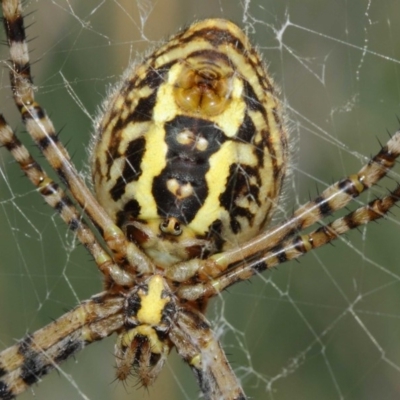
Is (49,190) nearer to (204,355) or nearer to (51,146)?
(51,146)

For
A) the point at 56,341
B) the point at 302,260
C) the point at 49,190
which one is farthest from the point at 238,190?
the point at 302,260

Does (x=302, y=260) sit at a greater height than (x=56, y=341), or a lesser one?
greater

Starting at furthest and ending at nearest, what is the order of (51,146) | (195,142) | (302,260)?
(302,260)
(51,146)
(195,142)

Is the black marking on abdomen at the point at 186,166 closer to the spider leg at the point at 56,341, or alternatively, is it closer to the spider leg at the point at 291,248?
the spider leg at the point at 291,248

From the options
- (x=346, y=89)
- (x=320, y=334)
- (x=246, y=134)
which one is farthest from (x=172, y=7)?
(x=320, y=334)

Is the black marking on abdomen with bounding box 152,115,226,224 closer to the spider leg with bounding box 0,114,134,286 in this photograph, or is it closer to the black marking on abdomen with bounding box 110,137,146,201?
the black marking on abdomen with bounding box 110,137,146,201

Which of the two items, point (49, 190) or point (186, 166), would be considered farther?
point (49, 190)

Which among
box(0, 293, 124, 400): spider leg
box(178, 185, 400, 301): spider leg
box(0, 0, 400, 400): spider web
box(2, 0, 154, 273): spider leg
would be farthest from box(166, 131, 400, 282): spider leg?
box(0, 0, 400, 400): spider web
